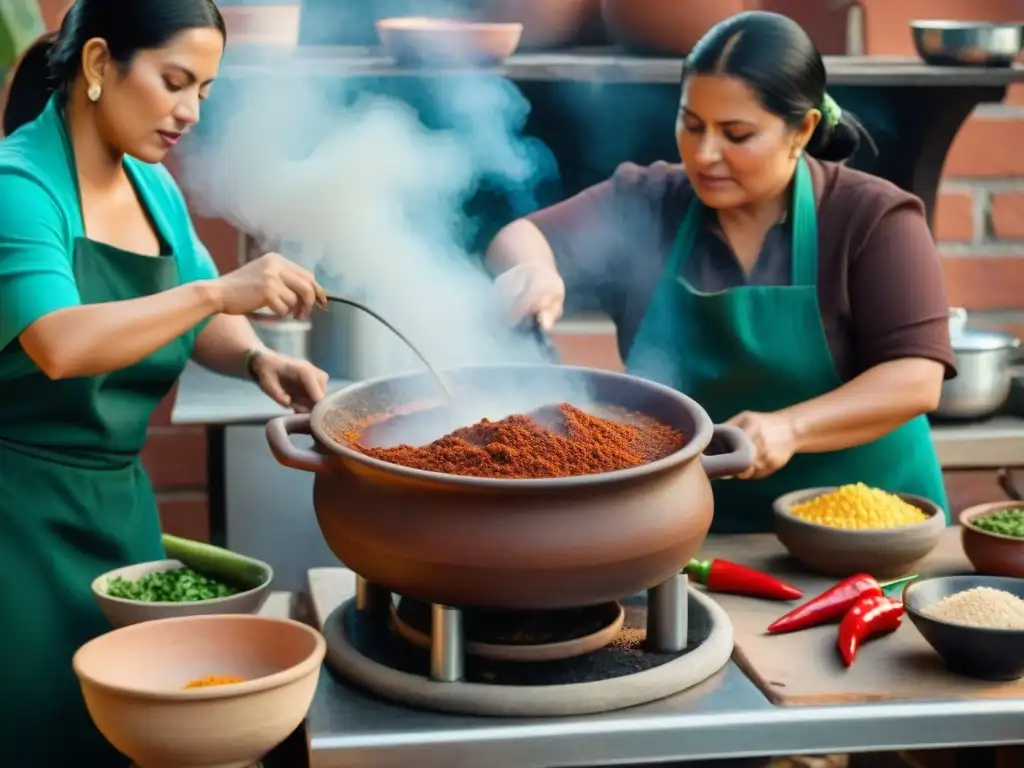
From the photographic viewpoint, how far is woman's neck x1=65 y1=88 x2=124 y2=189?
184 cm

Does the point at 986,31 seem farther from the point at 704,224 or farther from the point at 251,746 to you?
the point at 251,746

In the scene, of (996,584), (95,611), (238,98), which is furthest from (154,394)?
(996,584)

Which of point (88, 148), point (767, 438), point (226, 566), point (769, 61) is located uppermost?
point (769, 61)

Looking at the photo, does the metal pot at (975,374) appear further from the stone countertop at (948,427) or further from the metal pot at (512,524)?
the metal pot at (512,524)

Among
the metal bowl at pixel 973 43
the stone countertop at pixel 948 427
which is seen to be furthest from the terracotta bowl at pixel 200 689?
the metal bowl at pixel 973 43

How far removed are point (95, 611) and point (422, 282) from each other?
0.75 meters

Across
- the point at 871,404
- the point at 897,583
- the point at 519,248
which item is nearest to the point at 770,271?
the point at 871,404

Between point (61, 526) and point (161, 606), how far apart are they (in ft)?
1.32

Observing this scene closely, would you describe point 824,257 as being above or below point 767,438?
above

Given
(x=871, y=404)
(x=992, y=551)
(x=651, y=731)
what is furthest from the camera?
(x=871, y=404)

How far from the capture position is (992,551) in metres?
1.77

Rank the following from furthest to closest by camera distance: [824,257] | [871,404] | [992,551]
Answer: [824,257]
[871,404]
[992,551]

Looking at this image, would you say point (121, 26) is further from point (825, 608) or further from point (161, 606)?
point (825, 608)

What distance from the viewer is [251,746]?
4.47ft
